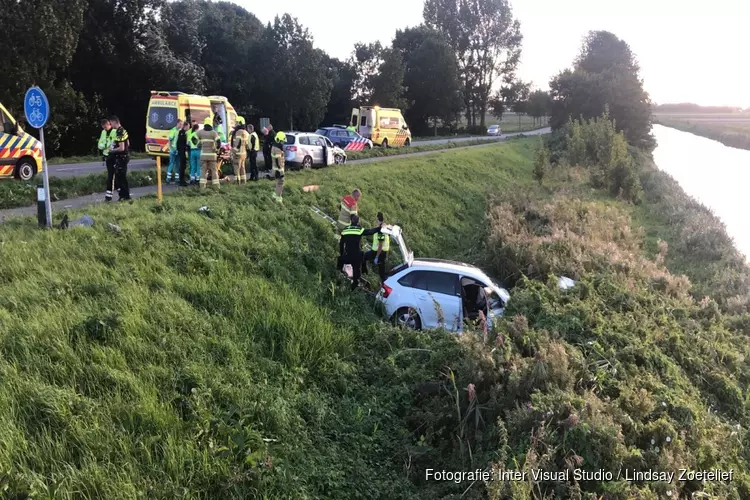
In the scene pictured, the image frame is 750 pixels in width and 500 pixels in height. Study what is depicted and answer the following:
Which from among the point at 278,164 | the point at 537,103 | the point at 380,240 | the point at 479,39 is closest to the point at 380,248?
the point at 380,240

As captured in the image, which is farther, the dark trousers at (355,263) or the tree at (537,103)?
the tree at (537,103)

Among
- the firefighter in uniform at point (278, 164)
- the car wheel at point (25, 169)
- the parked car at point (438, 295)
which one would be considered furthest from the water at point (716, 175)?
the car wheel at point (25, 169)

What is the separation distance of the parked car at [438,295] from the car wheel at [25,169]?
11.0m

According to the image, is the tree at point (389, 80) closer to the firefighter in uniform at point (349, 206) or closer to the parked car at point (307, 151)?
the parked car at point (307, 151)

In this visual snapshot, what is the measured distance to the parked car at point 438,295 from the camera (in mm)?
9164

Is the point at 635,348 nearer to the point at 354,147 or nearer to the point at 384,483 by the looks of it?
the point at 384,483

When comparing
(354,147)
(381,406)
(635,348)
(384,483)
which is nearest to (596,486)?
(384,483)

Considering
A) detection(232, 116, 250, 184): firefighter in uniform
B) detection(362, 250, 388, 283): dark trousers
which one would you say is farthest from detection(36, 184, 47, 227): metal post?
detection(232, 116, 250, 184): firefighter in uniform

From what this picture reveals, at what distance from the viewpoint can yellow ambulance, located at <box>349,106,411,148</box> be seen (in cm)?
3362

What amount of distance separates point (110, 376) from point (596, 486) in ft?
16.1

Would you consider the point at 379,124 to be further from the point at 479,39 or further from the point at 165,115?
the point at 479,39

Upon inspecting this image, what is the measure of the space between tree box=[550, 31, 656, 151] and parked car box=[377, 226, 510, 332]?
39530mm

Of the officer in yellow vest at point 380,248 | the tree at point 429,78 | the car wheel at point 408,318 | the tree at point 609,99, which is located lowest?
the car wheel at point 408,318

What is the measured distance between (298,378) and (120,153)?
7710 mm
